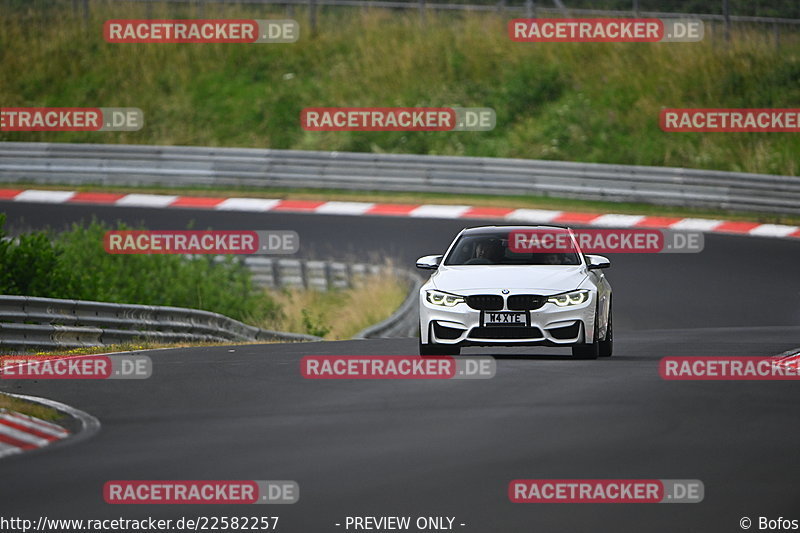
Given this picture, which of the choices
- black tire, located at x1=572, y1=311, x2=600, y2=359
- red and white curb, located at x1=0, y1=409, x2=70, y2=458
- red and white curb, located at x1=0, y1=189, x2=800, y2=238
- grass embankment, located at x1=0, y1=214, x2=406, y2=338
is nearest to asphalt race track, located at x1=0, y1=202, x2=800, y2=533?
black tire, located at x1=572, y1=311, x2=600, y2=359

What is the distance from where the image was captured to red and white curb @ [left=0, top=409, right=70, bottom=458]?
9.58m

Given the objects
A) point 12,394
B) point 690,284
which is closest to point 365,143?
point 690,284

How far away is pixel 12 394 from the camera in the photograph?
11.8m

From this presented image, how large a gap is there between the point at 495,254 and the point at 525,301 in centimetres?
128

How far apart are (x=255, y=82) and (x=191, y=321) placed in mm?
23635

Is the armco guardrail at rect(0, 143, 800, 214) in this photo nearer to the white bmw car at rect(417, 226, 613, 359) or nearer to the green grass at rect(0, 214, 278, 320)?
the green grass at rect(0, 214, 278, 320)

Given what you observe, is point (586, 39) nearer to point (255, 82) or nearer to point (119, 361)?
point (255, 82)

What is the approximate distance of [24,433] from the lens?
32.5ft

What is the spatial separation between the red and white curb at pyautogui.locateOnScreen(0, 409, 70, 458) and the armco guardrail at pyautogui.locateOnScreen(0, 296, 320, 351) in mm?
6180

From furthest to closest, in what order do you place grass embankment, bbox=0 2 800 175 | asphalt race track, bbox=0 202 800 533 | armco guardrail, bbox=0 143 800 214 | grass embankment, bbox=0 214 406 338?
grass embankment, bbox=0 2 800 175, armco guardrail, bbox=0 143 800 214, grass embankment, bbox=0 214 406 338, asphalt race track, bbox=0 202 800 533

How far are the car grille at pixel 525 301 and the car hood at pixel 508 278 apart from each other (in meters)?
0.07

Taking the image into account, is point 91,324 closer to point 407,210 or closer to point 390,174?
point 407,210

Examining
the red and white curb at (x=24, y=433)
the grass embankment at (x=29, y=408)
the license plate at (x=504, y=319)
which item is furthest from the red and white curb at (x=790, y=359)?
the red and white curb at (x=24, y=433)

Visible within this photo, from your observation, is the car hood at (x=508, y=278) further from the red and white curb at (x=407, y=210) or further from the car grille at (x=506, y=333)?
the red and white curb at (x=407, y=210)
